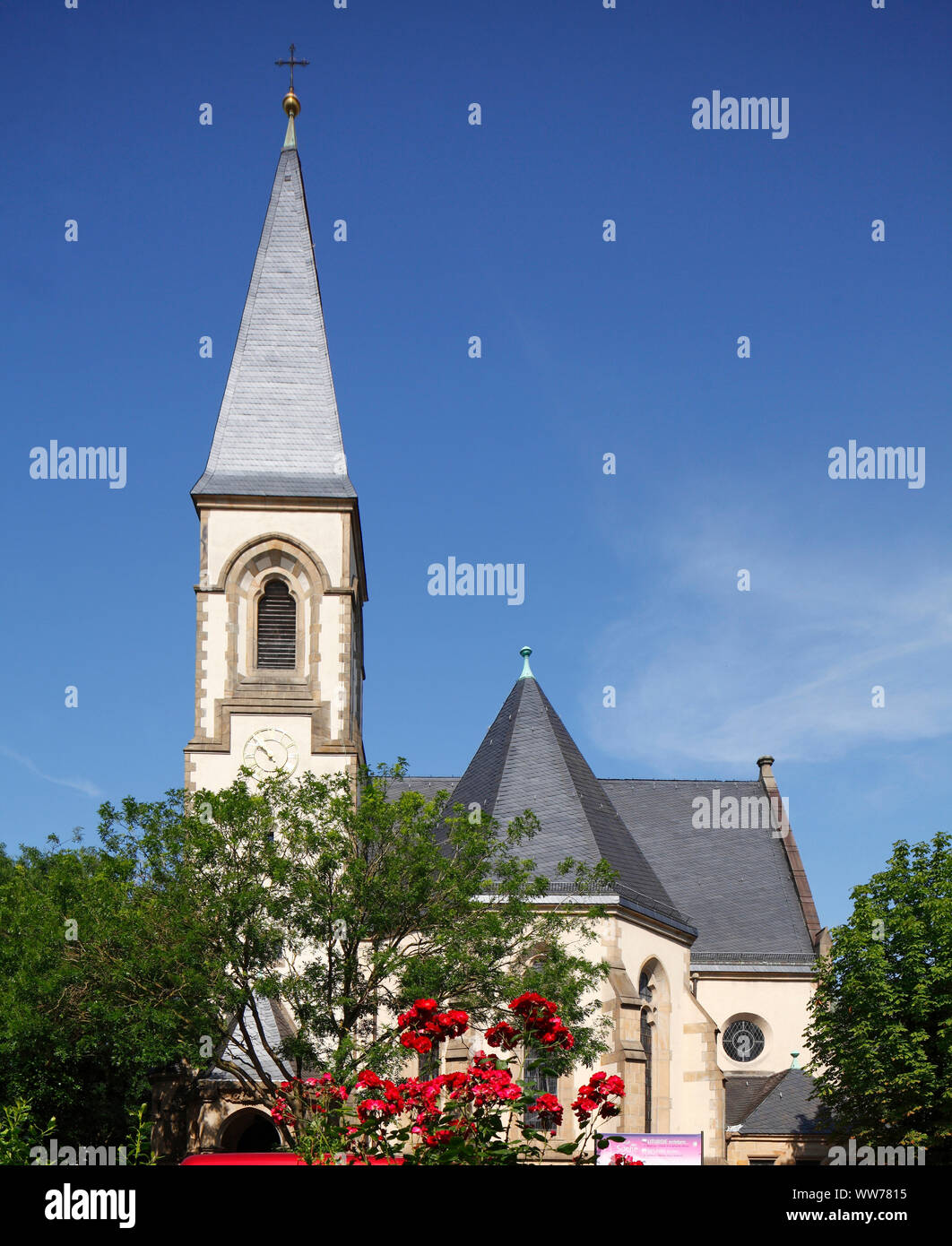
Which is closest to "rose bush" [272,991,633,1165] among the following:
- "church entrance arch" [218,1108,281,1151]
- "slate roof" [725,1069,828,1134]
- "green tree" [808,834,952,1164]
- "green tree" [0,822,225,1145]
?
"green tree" [0,822,225,1145]

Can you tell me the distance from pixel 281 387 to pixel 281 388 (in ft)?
0.08

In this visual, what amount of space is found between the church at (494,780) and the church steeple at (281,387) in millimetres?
55

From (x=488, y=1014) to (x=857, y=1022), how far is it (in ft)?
36.9

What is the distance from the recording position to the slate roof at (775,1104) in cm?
3550

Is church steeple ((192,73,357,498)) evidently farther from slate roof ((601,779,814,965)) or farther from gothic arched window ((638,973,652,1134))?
slate roof ((601,779,814,965))

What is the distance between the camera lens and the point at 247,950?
23.5 m

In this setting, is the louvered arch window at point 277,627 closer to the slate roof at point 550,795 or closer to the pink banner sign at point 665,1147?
the slate roof at point 550,795

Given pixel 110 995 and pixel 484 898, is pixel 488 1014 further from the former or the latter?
pixel 110 995

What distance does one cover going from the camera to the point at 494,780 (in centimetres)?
3250

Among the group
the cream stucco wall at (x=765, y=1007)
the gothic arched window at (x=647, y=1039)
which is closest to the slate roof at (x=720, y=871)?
the cream stucco wall at (x=765, y=1007)

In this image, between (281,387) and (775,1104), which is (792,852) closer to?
(775,1104)

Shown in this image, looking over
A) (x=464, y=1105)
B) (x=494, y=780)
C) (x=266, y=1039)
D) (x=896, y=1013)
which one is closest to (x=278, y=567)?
(x=494, y=780)

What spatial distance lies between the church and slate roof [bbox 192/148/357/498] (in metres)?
0.05
